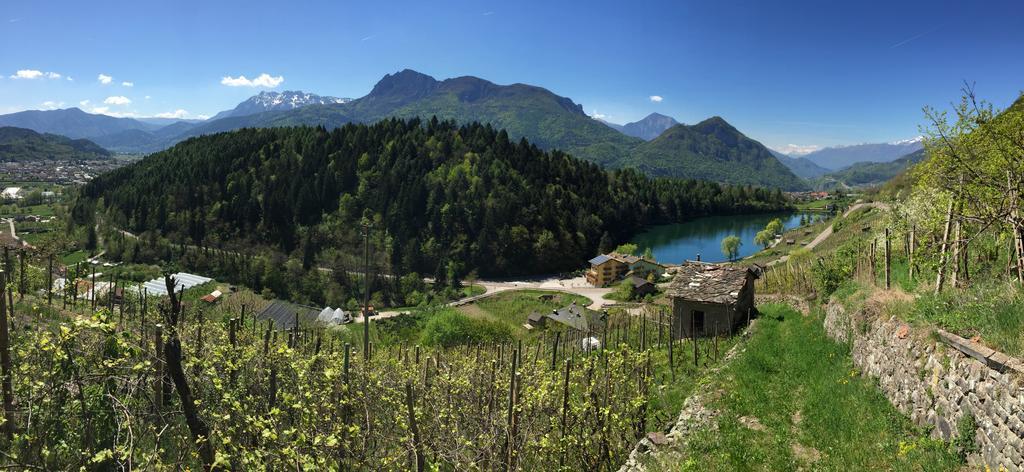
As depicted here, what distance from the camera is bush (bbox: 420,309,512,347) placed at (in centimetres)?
3422

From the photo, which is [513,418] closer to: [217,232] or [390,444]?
[390,444]

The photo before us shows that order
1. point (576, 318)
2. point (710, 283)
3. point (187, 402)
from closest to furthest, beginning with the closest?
point (187, 402) < point (710, 283) < point (576, 318)

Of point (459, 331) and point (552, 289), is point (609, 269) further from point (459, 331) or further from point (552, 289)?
point (459, 331)

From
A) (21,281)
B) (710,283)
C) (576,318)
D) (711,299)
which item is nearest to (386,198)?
(576,318)

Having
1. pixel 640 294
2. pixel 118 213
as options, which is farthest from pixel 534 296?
pixel 118 213

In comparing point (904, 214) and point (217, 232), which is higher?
point (904, 214)

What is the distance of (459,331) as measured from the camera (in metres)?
34.9

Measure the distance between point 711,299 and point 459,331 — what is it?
61.0 feet

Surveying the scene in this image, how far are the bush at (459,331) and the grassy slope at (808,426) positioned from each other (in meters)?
23.2

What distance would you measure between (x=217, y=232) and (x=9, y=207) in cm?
9443

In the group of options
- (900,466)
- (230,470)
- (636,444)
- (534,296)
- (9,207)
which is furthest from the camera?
(9,207)

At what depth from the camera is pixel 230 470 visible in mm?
4949

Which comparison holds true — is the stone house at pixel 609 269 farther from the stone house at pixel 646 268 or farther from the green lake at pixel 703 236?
the green lake at pixel 703 236

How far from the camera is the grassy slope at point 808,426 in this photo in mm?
6934
